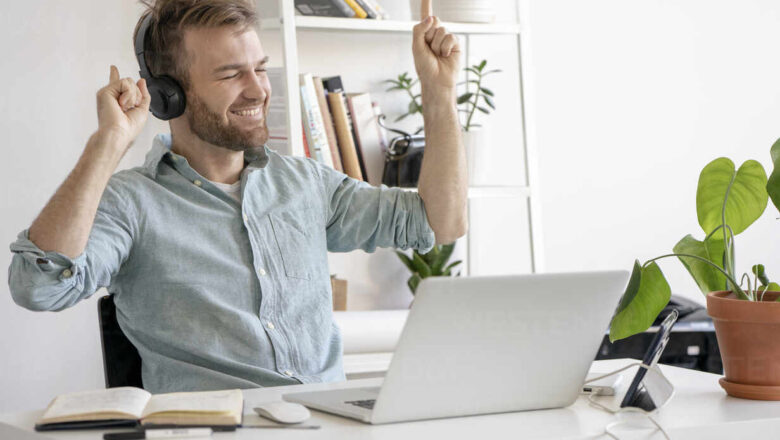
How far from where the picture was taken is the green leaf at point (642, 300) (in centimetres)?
131

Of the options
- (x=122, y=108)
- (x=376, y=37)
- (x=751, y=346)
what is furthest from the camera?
(x=376, y=37)

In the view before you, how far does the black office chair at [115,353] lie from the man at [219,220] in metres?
0.02

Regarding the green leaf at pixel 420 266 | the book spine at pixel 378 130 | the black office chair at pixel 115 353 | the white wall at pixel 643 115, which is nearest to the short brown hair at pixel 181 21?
the black office chair at pixel 115 353

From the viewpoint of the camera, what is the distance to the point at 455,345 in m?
1.02

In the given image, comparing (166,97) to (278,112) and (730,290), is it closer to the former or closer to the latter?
(278,112)

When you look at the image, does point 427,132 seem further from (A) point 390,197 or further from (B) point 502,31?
(B) point 502,31

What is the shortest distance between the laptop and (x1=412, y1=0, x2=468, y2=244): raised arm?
71cm

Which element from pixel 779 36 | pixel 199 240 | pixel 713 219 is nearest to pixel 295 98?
pixel 199 240

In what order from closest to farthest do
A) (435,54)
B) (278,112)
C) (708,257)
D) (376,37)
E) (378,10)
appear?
(708,257) → (435,54) → (278,112) → (378,10) → (376,37)

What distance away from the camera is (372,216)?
185cm

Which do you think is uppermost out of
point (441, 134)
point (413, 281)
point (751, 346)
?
point (441, 134)

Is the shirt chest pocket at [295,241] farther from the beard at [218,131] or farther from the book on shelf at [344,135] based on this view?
the book on shelf at [344,135]

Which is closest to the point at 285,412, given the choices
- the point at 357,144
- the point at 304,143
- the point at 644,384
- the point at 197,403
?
the point at 197,403

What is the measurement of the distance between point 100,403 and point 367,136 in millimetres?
1647
